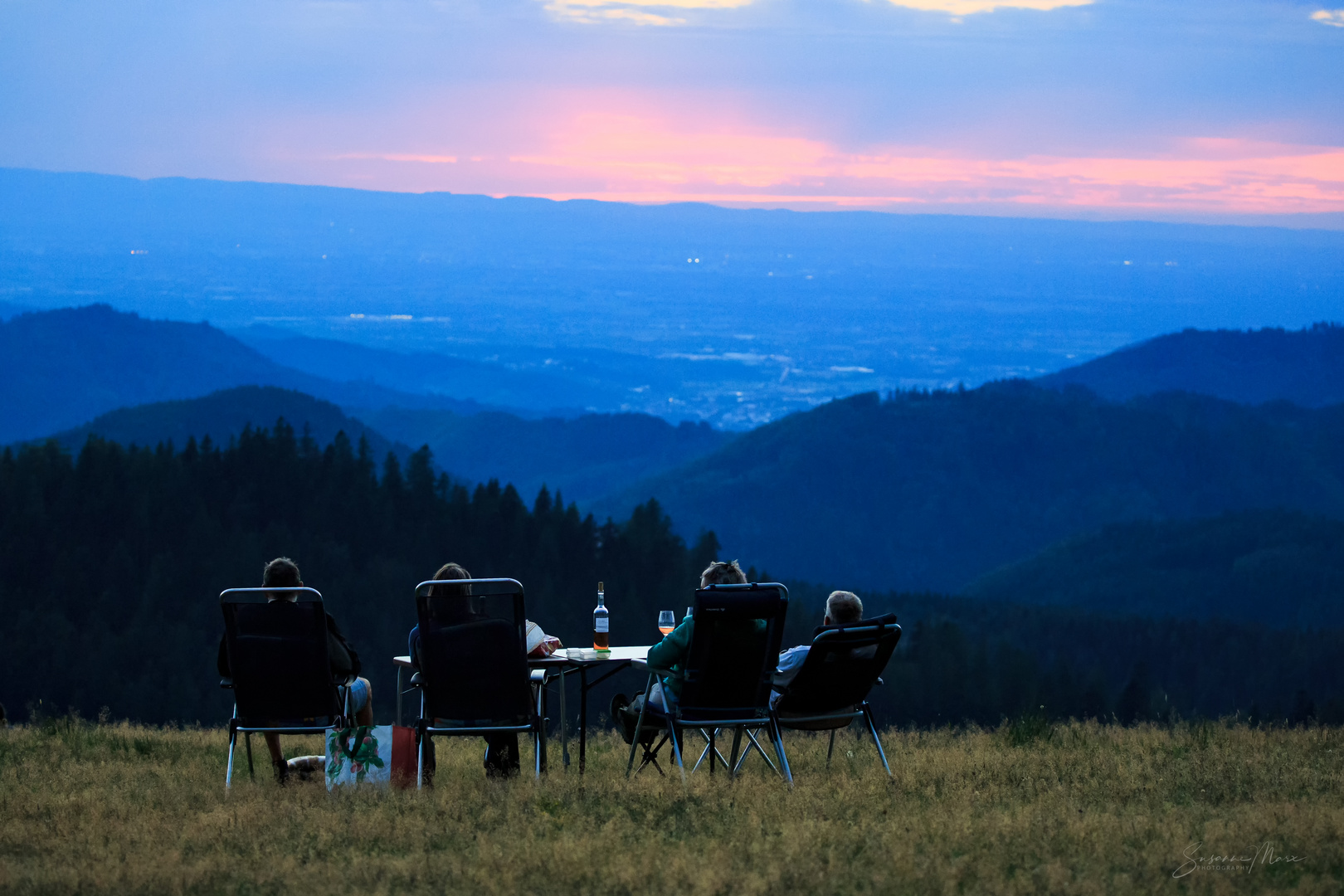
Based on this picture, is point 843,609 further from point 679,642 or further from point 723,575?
point 679,642

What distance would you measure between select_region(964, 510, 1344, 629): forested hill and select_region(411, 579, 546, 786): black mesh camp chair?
115m

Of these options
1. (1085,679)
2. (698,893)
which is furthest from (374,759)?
(1085,679)

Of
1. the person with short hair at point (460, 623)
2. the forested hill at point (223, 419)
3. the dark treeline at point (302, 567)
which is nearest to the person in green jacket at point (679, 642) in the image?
the person with short hair at point (460, 623)

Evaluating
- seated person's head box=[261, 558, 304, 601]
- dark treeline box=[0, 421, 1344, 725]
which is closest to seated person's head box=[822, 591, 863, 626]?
seated person's head box=[261, 558, 304, 601]

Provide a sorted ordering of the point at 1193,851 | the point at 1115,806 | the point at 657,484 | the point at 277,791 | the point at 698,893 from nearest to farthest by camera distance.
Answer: the point at 698,893, the point at 1193,851, the point at 1115,806, the point at 277,791, the point at 657,484

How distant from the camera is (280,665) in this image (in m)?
6.43

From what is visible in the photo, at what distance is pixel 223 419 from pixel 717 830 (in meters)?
142

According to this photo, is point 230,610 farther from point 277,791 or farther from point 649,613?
point 649,613

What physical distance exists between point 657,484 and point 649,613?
106 meters

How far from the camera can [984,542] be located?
177250 mm

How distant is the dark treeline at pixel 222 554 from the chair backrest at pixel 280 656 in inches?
2099

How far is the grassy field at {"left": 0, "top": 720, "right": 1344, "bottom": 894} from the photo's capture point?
464 cm

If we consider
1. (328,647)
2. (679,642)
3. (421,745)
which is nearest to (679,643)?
(679,642)

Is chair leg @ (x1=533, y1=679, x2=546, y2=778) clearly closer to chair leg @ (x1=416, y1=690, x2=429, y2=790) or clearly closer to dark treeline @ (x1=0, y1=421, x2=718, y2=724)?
chair leg @ (x1=416, y1=690, x2=429, y2=790)
